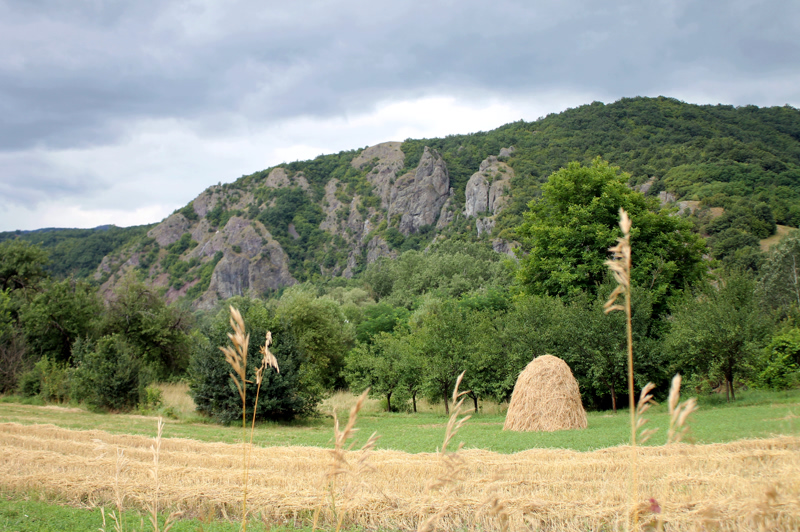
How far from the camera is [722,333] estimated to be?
2009cm

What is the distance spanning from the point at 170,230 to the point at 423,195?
8561cm

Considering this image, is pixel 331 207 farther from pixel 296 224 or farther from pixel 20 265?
pixel 20 265

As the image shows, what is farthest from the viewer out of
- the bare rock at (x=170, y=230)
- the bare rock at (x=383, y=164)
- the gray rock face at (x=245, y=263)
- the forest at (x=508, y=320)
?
the bare rock at (x=170, y=230)

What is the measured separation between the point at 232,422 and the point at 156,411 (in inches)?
237

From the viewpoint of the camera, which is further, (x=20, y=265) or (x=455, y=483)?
(x=20, y=265)

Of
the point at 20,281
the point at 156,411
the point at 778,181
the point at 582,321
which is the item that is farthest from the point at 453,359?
the point at 778,181

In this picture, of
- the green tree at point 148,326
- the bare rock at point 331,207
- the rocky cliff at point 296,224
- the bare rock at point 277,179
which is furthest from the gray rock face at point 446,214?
the green tree at point 148,326

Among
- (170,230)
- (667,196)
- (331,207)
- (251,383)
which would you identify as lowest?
(251,383)

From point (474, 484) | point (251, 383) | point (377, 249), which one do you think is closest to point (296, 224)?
point (377, 249)

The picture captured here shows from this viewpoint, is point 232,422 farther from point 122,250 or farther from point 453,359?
point 122,250

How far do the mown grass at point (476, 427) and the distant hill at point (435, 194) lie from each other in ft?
130

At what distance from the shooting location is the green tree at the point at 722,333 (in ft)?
65.3

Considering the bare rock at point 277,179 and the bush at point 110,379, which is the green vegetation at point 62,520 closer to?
the bush at point 110,379

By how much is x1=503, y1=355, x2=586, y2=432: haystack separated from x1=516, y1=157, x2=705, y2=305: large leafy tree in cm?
946
